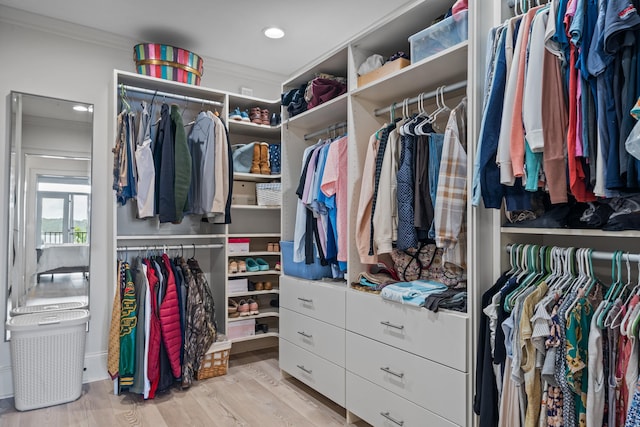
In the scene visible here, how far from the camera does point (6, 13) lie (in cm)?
261

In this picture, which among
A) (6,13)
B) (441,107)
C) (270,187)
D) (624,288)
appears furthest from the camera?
(270,187)

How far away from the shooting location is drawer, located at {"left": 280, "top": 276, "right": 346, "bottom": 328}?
7.57 ft

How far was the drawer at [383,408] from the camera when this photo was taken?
1.77m

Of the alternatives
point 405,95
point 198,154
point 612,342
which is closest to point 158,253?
point 198,154

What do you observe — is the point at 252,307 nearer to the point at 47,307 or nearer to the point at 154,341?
the point at 154,341

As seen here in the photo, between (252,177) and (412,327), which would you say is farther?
(252,177)

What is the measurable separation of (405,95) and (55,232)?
2.49m

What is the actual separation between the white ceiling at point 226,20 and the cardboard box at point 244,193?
1.08m

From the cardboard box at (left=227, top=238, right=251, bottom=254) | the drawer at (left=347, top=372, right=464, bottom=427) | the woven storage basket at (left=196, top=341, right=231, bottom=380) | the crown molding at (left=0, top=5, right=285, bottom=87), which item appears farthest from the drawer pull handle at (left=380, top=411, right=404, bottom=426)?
the crown molding at (left=0, top=5, right=285, bottom=87)

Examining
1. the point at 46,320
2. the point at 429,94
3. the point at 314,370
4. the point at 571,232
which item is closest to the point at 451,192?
the point at 571,232

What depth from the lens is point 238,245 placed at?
10.7 ft

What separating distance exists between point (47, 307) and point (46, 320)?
318mm

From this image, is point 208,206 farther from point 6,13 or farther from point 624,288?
point 624,288

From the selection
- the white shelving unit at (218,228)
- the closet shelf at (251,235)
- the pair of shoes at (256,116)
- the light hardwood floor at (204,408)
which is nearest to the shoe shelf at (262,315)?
the white shelving unit at (218,228)
